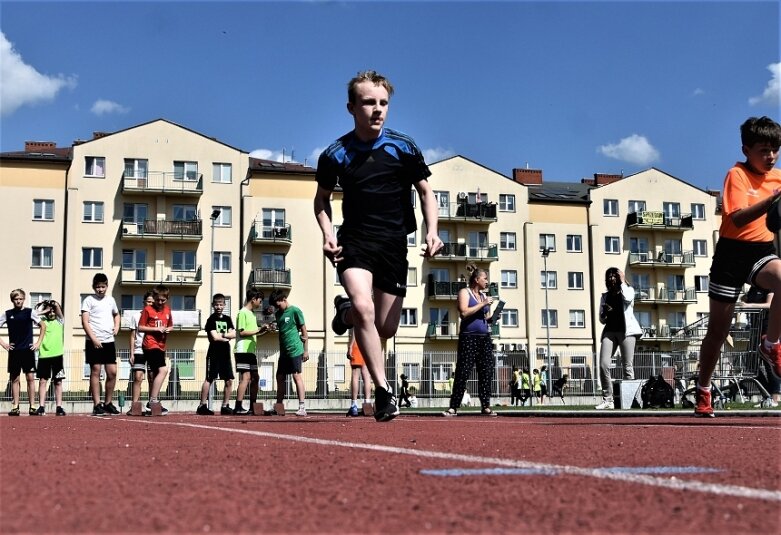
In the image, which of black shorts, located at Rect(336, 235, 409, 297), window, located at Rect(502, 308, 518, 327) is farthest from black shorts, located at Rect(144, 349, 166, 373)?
window, located at Rect(502, 308, 518, 327)

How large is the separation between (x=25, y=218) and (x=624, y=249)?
42.2 meters

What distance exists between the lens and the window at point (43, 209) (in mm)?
59000

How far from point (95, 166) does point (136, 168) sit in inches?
99.5

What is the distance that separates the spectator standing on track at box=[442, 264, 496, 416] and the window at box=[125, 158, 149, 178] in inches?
2019

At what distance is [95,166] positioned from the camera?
6003 cm

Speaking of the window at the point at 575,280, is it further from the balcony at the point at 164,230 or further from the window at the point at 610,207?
the balcony at the point at 164,230

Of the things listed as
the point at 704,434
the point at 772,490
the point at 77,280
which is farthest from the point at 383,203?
the point at 77,280

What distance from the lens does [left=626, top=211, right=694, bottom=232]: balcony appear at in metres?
70.4

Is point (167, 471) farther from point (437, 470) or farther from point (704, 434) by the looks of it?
point (704, 434)

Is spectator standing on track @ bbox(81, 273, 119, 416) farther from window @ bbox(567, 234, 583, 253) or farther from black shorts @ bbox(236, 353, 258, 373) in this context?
window @ bbox(567, 234, 583, 253)

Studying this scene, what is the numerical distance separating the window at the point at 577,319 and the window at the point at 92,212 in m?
33.6

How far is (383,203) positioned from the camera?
267 inches

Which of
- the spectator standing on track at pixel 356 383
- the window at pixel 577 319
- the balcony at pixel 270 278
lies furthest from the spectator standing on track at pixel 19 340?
the window at pixel 577 319

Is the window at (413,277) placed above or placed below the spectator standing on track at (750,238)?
above
